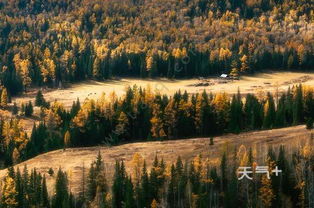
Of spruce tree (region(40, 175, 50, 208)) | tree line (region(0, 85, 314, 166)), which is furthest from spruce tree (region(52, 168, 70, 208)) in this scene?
tree line (region(0, 85, 314, 166))

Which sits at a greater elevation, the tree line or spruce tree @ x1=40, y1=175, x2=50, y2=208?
the tree line

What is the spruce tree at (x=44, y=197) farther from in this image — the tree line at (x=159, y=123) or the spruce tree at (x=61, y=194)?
the tree line at (x=159, y=123)

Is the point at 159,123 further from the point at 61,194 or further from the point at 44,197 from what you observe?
the point at 44,197

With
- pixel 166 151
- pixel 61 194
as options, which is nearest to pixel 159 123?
pixel 166 151

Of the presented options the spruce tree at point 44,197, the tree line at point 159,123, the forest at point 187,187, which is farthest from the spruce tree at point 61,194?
the tree line at point 159,123

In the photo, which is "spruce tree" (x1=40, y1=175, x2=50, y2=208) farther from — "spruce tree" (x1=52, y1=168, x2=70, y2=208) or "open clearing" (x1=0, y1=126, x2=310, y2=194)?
"open clearing" (x1=0, y1=126, x2=310, y2=194)

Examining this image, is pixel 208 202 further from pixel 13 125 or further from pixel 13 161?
pixel 13 125
